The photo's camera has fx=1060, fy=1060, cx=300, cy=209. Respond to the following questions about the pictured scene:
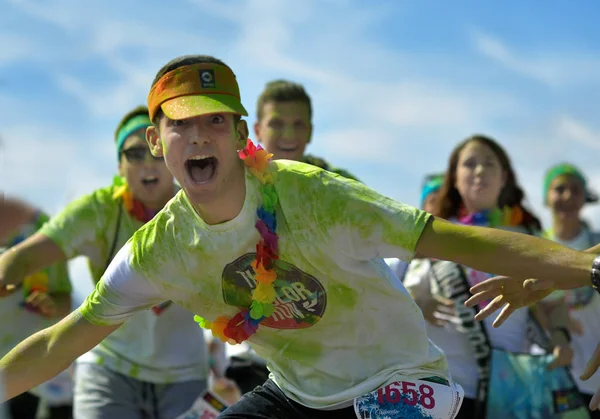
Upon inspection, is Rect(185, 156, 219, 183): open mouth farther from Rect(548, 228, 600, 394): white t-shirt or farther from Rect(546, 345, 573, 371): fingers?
Rect(548, 228, 600, 394): white t-shirt

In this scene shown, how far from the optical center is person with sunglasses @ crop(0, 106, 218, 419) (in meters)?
5.64

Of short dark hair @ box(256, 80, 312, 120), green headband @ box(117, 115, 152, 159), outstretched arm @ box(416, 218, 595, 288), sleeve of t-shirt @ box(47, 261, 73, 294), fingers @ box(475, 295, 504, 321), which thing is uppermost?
short dark hair @ box(256, 80, 312, 120)

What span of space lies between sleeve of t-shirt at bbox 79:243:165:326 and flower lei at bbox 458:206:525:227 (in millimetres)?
2709

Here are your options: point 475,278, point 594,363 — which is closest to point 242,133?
point 594,363

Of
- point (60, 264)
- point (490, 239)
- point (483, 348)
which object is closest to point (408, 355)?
point (490, 239)

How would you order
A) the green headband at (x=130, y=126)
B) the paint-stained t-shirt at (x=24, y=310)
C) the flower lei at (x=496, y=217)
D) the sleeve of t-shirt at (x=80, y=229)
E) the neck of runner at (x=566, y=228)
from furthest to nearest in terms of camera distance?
the neck of runner at (x=566, y=228) → the paint-stained t-shirt at (x=24, y=310) → the flower lei at (x=496, y=217) → the green headband at (x=130, y=126) → the sleeve of t-shirt at (x=80, y=229)

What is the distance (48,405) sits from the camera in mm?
7465

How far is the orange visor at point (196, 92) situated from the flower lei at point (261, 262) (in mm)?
188

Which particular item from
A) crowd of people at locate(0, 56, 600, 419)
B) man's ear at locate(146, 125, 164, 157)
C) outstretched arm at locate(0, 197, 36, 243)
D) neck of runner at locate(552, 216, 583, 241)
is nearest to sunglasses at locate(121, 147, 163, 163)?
crowd of people at locate(0, 56, 600, 419)

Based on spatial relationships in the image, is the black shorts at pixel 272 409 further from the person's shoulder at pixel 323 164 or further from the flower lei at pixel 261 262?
the person's shoulder at pixel 323 164

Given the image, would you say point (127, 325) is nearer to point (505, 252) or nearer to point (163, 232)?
point (163, 232)

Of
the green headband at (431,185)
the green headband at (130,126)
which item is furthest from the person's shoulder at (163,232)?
the green headband at (431,185)

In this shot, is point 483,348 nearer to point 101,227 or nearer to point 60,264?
point 101,227

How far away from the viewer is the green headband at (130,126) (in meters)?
6.00
